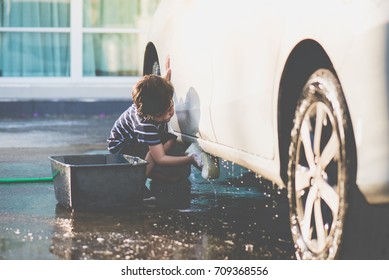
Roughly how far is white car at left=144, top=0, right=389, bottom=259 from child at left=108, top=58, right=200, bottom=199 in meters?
0.36


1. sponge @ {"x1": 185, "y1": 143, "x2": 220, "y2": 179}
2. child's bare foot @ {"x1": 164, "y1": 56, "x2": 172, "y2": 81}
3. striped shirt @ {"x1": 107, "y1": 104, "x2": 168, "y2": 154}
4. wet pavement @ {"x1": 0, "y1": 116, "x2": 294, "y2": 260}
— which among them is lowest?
wet pavement @ {"x1": 0, "y1": 116, "x2": 294, "y2": 260}

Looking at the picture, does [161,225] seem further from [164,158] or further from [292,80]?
[292,80]

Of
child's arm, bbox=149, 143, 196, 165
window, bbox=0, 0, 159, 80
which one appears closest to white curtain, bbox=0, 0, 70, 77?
window, bbox=0, 0, 159, 80

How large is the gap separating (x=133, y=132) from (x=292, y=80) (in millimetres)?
1994

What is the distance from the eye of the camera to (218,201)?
5531mm

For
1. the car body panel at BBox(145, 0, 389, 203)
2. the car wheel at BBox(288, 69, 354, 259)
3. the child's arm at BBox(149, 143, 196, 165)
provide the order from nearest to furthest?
the car body panel at BBox(145, 0, 389, 203) < the car wheel at BBox(288, 69, 354, 259) < the child's arm at BBox(149, 143, 196, 165)

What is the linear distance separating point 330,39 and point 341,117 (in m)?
0.28

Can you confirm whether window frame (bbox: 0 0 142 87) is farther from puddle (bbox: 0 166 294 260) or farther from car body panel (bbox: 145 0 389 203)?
puddle (bbox: 0 166 294 260)

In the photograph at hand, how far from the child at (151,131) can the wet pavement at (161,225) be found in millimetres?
256

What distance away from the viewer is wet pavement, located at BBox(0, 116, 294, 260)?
13.6 feet

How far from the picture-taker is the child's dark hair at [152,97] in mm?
5449

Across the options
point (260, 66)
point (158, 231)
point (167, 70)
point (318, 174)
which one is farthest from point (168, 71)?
point (318, 174)

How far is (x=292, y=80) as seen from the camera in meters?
3.88

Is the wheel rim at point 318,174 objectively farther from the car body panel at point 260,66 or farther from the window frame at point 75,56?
the window frame at point 75,56
